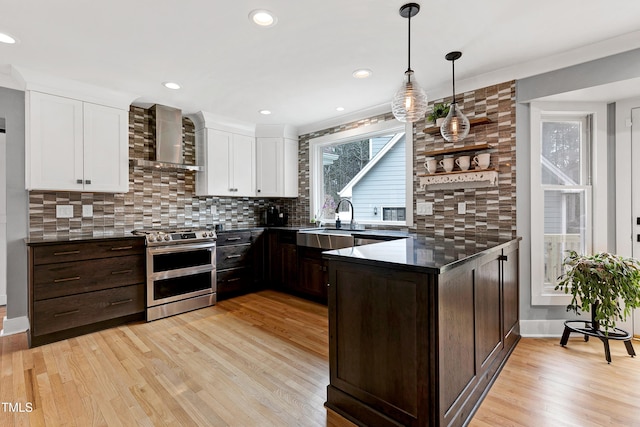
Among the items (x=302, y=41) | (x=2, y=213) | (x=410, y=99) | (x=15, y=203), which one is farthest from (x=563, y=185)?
(x=2, y=213)

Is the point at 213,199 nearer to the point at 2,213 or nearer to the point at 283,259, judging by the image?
the point at 283,259

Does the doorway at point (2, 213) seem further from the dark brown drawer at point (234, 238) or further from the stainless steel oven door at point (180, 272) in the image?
the dark brown drawer at point (234, 238)

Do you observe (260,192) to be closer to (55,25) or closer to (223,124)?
(223,124)

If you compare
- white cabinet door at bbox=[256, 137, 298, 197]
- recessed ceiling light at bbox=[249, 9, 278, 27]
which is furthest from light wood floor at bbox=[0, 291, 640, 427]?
recessed ceiling light at bbox=[249, 9, 278, 27]

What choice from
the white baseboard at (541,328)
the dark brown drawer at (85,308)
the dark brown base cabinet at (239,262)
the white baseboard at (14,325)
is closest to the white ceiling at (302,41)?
the dark brown base cabinet at (239,262)

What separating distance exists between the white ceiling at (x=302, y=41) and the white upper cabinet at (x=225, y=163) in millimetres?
969

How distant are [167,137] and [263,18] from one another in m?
2.28

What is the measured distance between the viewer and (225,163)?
14.1 feet

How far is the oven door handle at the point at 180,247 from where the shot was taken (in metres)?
3.26

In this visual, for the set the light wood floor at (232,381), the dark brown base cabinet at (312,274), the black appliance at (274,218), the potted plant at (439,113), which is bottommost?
the light wood floor at (232,381)

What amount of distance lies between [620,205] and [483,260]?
1.90m

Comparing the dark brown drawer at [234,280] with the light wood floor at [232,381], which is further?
the dark brown drawer at [234,280]

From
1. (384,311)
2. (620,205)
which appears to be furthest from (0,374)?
(620,205)

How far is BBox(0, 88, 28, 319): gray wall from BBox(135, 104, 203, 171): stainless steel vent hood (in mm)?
1102
